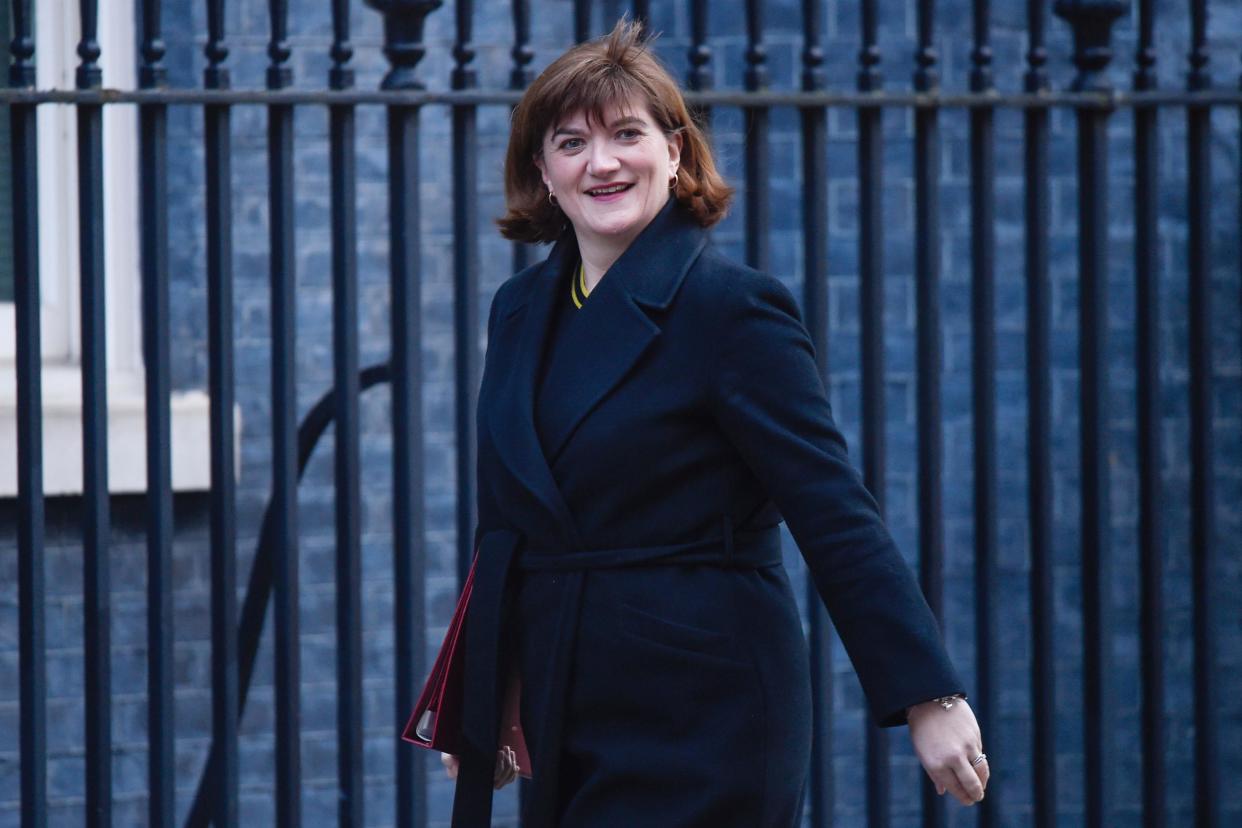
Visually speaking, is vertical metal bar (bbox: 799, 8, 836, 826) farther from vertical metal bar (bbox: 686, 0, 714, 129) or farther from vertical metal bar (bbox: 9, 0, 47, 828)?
vertical metal bar (bbox: 9, 0, 47, 828)

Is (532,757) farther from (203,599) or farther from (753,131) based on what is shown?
(203,599)

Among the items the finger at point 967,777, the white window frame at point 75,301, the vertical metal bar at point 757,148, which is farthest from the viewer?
the white window frame at point 75,301

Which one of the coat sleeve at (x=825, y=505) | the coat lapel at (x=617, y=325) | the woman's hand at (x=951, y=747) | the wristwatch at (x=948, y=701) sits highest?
the coat lapel at (x=617, y=325)

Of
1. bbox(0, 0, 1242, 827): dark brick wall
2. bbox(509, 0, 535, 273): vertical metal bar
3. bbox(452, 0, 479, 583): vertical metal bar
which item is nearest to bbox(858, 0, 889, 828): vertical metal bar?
bbox(509, 0, 535, 273): vertical metal bar

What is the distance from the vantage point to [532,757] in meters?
2.53

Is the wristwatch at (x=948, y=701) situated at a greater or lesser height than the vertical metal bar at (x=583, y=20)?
lesser

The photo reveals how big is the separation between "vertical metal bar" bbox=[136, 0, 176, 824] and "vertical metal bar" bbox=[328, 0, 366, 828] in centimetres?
30

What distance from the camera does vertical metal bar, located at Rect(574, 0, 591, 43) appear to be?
11.1ft

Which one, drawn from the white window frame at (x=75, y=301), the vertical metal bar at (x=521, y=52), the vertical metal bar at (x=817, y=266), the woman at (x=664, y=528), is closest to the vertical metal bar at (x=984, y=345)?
the vertical metal bar at (x=817, y=266)

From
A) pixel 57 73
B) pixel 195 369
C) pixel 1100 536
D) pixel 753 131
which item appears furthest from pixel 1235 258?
pixel 57 73

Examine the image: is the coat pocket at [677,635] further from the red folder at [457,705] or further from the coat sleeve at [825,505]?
the red folder at [457,705]

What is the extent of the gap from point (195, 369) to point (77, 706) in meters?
0.94

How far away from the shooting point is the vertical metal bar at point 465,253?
11.0 feet

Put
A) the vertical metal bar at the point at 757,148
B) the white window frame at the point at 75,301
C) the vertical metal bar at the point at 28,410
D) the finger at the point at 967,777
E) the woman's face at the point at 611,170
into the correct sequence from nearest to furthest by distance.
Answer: the finger at the point at 967,777
the woman's face at the point at 611,170
the vertical metal bar at the point at 28,410
the vertical metal bar at the point at 757,148
the white window frame at the point at 75,301
